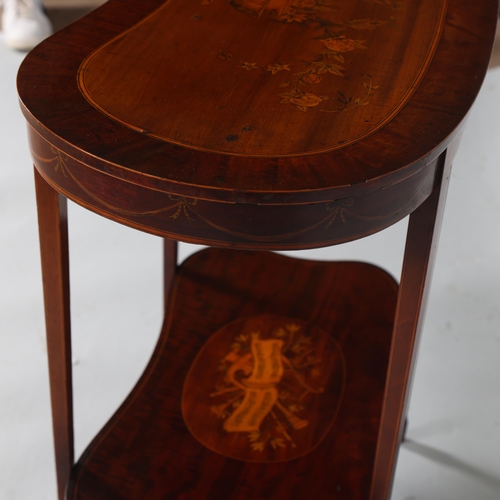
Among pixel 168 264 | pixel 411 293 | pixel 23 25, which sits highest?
pixel 23 25

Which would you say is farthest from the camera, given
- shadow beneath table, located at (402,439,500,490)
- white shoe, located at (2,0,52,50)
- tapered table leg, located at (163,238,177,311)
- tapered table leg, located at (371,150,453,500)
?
white shoe, located at (2,0,52,50)

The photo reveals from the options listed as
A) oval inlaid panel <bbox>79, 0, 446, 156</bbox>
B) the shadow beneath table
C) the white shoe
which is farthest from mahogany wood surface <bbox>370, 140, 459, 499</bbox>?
the white shoe

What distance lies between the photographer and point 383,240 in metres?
1.67

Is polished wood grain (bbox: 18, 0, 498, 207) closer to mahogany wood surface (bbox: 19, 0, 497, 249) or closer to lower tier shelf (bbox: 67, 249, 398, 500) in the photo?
mahogany wood surface (bbox: 19, 0, 497, 249)

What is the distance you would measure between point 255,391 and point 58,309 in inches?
15.5

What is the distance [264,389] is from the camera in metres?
1.19

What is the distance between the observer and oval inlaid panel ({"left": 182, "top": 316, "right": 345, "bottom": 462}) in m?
1.10

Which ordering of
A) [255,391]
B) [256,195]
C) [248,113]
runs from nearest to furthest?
1. [256,195]
2. [248,113]
3. [255,391]

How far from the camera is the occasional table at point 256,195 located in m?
0.71

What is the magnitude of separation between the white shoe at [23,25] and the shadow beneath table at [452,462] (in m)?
1.52

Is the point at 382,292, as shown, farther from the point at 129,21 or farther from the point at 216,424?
the point at 129,21

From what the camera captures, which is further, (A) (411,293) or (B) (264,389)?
(B) (264,389)

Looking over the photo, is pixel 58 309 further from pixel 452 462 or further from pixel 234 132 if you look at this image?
pixel 452 462

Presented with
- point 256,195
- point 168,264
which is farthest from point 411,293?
point 168,264
